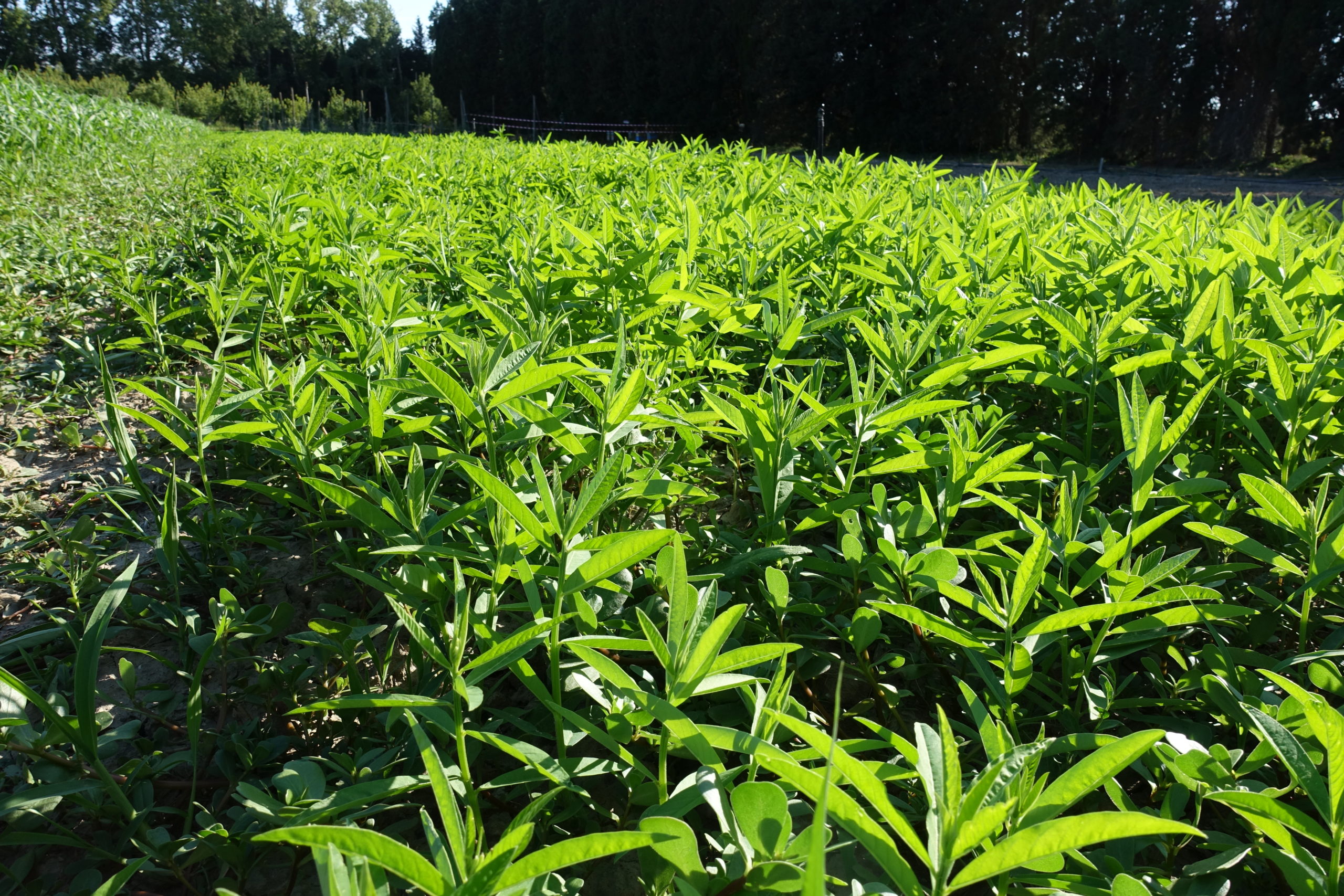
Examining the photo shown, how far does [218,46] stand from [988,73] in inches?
3016

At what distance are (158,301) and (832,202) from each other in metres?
2.72

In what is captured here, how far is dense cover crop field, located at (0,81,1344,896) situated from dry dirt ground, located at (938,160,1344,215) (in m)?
14.0

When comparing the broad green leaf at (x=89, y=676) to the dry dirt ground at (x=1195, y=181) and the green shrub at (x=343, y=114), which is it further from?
the green shrub at (x=343, y=114)

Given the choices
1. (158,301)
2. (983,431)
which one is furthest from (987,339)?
(158,301)

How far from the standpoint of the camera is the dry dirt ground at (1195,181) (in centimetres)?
1642

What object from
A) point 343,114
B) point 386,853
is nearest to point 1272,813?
point 386,853

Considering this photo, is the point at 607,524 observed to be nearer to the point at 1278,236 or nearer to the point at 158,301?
the point at 1278,236

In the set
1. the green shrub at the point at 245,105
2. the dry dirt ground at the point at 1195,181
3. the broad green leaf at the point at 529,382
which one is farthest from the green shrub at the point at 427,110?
the broad green leaf at the point at 529,382

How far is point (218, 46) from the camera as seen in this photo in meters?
77.1

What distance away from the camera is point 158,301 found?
10.7 ft

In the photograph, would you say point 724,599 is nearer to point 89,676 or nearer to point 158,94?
point 89,676

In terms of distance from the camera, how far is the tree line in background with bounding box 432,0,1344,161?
23453 mm

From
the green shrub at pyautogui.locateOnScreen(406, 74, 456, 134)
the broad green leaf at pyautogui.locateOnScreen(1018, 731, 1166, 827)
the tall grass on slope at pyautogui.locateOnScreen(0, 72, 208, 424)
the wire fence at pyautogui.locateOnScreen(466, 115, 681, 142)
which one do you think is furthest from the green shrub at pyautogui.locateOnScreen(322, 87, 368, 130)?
the broad green leaf at pyautogui.locateOnScreen(1018, 731, 1166, 827)

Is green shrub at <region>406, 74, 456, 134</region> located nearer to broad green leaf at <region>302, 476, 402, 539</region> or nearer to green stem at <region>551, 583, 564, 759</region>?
broad green leaf at <region>302, 476, 402, 539</region>
